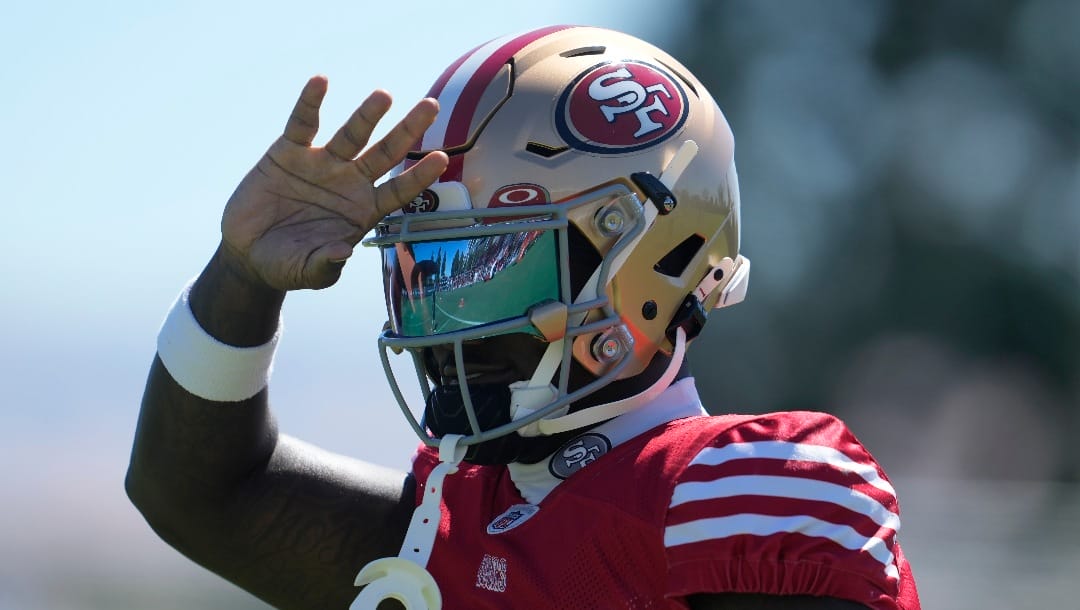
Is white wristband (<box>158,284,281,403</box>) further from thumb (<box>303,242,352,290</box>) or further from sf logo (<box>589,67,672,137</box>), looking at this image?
sf logo (<box>589,67,672,137</box>)

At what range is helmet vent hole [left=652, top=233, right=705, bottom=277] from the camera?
64.8 inches

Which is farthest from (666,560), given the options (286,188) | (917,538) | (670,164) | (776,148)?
(776,148)

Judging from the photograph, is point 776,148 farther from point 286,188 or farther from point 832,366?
point 286,188

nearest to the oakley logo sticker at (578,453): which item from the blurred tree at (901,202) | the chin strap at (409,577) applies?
the chin strap at (409,577)

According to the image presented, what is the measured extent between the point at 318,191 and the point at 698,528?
0.67 meters

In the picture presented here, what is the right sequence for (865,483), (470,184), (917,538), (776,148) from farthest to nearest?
(776,148)
(917,538)
(470,184)
(865,483)

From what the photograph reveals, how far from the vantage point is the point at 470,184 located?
1570 millimetres

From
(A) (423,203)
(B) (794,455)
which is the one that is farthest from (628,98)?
(B) (794,455)

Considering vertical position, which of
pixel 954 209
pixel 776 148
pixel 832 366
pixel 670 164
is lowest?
pixel 832 366

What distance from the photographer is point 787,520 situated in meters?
1.30

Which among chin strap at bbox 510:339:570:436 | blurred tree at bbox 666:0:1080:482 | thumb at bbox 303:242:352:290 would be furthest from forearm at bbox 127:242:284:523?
blurred tree at bbox 666:0:1080:482

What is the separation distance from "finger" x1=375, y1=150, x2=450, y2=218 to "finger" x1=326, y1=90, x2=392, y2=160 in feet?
0.21

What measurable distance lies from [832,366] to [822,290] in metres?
0.44

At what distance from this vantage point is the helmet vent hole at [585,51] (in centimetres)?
168
